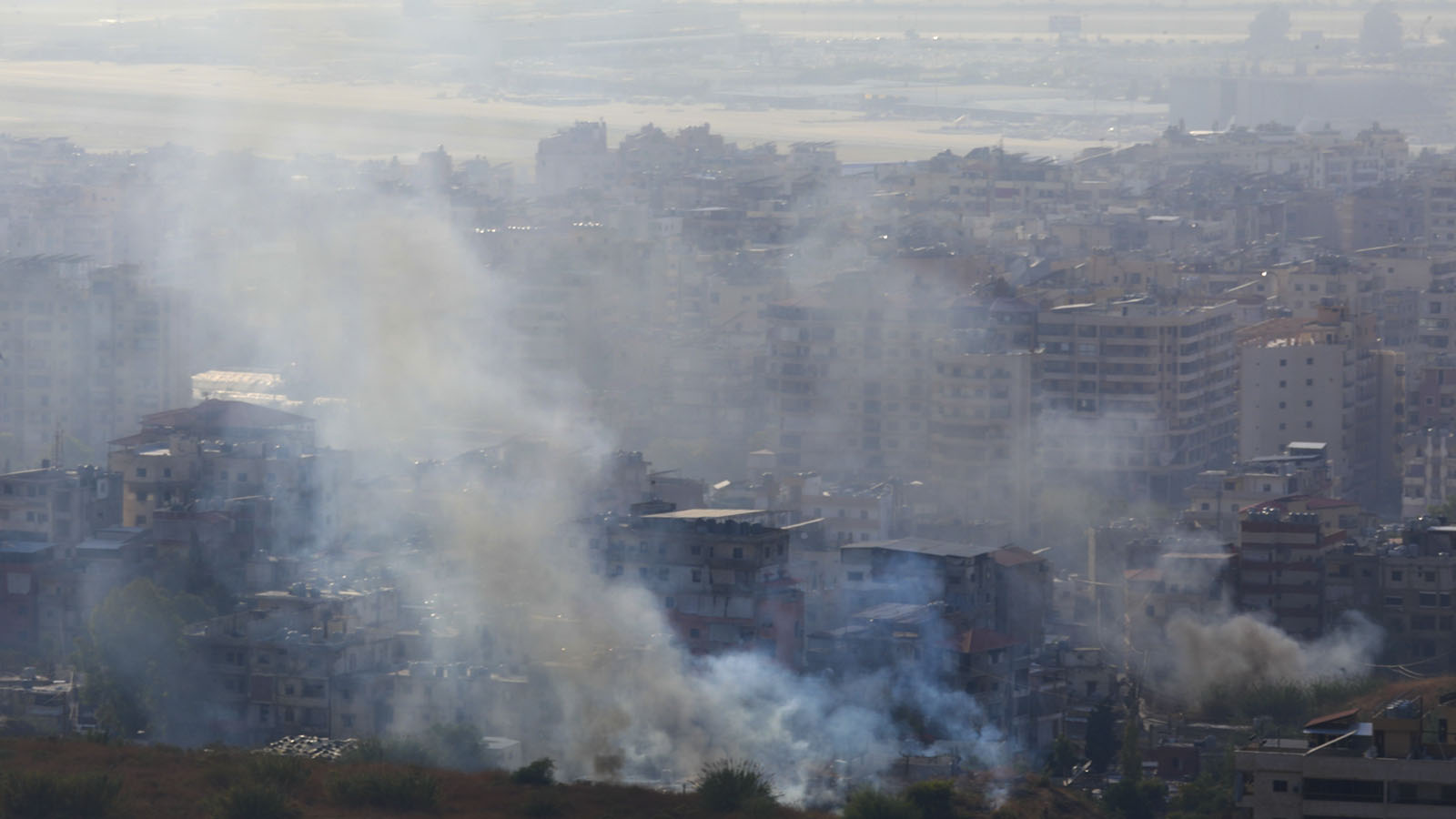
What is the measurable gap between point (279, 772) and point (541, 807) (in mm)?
1047

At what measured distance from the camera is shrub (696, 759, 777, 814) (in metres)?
12.3

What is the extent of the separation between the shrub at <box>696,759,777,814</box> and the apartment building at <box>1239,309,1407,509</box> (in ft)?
31.1

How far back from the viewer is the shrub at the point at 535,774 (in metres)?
12.7

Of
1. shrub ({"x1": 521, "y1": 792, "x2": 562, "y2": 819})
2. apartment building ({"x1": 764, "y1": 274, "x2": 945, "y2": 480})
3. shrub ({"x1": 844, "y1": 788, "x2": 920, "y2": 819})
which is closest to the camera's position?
shrub ({"x1": 844, "y1": 788, "x2": 920, "y2": 819})

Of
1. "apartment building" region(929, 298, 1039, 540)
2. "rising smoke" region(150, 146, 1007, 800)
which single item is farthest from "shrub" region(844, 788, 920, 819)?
"apartment building" region(929, 298, 1039, 540)

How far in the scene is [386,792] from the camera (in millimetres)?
12258

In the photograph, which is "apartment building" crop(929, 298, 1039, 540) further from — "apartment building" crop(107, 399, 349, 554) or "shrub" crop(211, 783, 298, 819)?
"shrub" crop(211, 783, 298, 819)

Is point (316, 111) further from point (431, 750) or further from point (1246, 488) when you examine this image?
point (431, 750)

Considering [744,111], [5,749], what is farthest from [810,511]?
[744,111]

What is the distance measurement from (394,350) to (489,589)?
10606mm

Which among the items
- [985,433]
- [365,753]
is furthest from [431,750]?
[985,433]

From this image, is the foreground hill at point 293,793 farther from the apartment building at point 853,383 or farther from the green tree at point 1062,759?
the apartment building at point 853,383

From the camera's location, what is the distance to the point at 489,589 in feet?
53.4

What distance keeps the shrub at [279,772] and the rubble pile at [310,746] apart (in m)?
0.79
